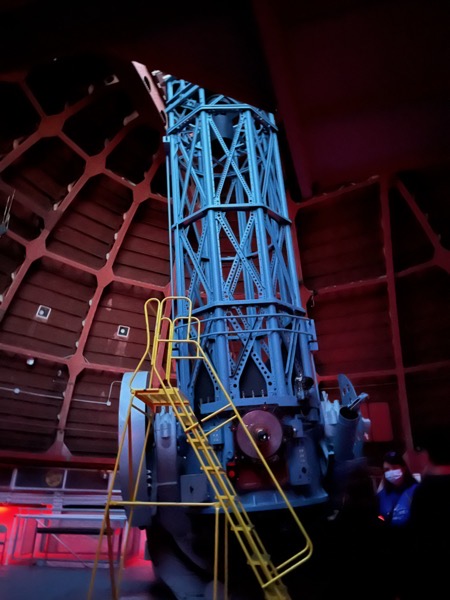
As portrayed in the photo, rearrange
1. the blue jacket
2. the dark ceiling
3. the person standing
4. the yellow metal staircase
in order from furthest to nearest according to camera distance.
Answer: the dark ceiling, the blue jacket, the yellow metal staircase, the person standing

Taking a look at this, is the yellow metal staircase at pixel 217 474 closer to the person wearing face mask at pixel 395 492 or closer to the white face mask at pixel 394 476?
the person wearing face mask at pixel 395 492

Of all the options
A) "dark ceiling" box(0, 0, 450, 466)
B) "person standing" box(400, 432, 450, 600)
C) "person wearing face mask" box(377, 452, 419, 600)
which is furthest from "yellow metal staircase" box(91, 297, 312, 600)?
"dark ceiling" box(0, 0, 450, 466)

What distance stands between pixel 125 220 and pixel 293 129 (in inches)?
359

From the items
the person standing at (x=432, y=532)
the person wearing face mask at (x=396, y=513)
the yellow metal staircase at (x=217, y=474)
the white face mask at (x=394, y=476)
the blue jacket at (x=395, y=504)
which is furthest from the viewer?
the white face mask at (x=394, y=476)

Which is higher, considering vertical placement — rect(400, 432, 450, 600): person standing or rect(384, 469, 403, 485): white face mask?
rect(384, 469, 403, 485): white face mask

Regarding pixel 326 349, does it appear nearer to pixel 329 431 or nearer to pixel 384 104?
pixel 329 431

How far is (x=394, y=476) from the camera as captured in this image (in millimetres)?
4352

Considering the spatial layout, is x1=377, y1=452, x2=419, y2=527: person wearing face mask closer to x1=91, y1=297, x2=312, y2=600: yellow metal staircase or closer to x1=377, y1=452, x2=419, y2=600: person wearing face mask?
x1=377, y1=452, x2=419, y2=600: person wearing face mask

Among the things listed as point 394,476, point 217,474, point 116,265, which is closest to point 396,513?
point 394,476

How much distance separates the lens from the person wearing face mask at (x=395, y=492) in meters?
4.11

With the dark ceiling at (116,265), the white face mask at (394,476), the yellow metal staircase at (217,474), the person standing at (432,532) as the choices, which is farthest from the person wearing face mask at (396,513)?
the dark ceiling at (116,265)

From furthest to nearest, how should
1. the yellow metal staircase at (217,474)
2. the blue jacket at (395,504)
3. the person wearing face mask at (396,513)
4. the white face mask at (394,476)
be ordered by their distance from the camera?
the white face mask at (394,476) → the blue jacket at (395,504) → the yellow metal staircase at (217,474) → the person wearing face mask at (396,513)

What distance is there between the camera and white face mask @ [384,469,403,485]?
4.33 metres

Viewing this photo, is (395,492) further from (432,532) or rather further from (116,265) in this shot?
(116,265)
